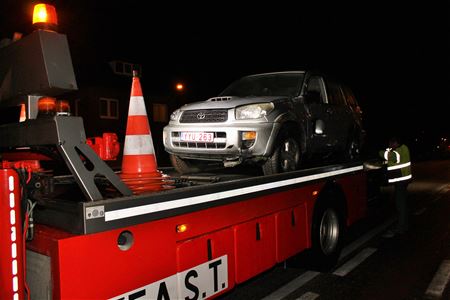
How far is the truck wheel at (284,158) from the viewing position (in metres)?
4.87

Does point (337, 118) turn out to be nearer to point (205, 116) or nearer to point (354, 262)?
point (354, 262)

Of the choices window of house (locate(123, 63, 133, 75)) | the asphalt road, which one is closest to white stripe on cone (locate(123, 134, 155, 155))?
the asphalt road

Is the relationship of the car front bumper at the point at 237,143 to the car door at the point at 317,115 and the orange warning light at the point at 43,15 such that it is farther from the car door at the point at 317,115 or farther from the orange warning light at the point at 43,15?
the orange warning light at the point at 43,15

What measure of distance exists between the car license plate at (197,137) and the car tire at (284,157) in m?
0.72

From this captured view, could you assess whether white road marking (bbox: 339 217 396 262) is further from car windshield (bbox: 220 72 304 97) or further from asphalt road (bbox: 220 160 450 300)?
car windshield (bbox: 220 72 304 97)

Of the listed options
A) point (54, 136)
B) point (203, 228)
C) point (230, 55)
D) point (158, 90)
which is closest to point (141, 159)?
point (203, 228)

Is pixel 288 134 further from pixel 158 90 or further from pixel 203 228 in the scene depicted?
pixel 158 90

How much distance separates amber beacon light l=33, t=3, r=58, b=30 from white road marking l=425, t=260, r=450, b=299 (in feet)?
14.2

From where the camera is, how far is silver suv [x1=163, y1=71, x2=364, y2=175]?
4.78m

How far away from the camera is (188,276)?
286 centimetres

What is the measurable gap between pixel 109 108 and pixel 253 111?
20655mm

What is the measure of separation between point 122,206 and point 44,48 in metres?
1.04

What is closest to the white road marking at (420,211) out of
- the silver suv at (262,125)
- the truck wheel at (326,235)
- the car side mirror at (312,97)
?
the silver suv at (262,125)

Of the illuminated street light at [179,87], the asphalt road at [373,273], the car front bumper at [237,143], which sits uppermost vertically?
the illuminated street light at [179,87]
